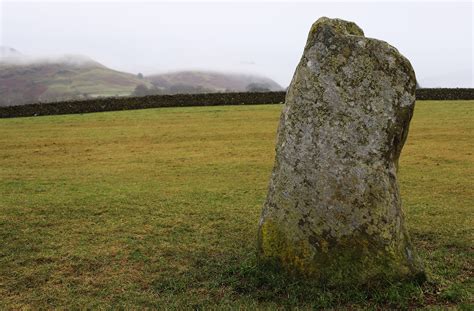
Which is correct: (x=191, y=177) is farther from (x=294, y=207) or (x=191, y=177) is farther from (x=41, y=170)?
(x=294, y=207)

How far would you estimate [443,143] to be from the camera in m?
24.4

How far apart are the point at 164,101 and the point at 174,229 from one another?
38.5 meters

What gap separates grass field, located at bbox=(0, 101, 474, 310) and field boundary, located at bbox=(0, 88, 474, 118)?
2055 cm

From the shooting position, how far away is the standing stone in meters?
6.93

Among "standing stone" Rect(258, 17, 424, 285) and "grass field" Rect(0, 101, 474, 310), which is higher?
"standing stone" Rect(258, 17, 424, 285)

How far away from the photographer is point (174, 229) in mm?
10445

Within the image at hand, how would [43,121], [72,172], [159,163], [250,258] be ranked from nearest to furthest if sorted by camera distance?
[250,258] < [72,172] < [159,163] < [43,121]

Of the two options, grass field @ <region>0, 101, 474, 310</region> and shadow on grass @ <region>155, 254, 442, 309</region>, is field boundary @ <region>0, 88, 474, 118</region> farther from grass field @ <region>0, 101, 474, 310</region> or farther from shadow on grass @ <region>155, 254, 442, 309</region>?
shadow on grass @ <region>155, 254, 442, 309</region>

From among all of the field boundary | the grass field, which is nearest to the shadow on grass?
the grass field

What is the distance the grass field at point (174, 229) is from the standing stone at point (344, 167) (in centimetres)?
43

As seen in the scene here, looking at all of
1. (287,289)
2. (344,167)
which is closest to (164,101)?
(344,167)

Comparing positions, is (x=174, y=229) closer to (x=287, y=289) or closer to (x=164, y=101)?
(x=287, y=289)

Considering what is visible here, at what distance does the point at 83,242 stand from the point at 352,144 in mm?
5848

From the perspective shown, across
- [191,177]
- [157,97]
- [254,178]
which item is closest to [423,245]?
[254,178]
